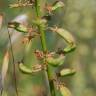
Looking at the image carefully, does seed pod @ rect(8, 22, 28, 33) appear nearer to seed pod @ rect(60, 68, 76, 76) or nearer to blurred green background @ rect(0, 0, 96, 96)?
seed pod @ rect(60, 68, 76, 76)

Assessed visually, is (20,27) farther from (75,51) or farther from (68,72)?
(75,51)

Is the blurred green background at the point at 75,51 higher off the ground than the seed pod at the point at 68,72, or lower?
lower

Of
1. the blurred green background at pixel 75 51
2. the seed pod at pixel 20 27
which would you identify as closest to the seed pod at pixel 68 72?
the seed pod at pixel 20 27

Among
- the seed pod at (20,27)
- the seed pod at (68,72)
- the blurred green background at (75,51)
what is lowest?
the blurred green background at (75,51)

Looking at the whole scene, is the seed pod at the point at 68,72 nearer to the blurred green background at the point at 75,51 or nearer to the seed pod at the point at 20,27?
the seed pod at the point at 20,27

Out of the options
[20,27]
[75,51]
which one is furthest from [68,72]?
[75,51]

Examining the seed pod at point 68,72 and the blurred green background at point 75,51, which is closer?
the seed pod at point 68,72

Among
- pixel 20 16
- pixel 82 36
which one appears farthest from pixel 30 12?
pixel 82 36

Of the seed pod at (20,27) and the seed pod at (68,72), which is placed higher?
the seed pod at (20,27)

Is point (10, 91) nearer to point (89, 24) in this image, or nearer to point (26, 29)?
point (89, 24)

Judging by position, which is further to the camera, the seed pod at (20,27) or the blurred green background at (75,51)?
the blurred green background at (75,51)
